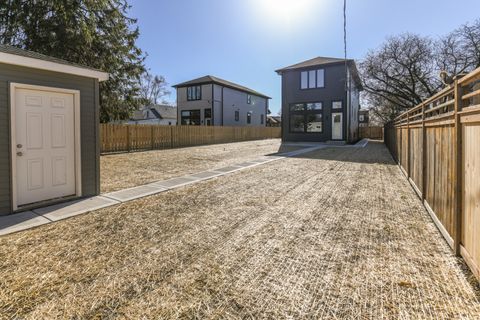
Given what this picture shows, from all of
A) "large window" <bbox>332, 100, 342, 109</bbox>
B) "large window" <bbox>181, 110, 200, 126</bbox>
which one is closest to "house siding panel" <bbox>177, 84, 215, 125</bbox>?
"large window" <bbox>181, 110, 200, 126</bbox>

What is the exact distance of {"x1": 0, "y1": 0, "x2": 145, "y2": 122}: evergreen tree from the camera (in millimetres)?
12023

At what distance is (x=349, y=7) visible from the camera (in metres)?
10.6

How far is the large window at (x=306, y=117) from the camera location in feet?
69.5

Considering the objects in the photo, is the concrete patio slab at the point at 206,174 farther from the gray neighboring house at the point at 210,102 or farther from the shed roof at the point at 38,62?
the gray neighboring house at the point at 210,102

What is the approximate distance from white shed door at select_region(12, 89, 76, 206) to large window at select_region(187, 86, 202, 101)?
84.0ft

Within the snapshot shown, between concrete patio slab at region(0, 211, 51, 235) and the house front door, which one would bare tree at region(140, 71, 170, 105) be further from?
concrete patio slab at region(0, 211, 51, 235)

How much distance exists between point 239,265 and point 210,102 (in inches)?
1088

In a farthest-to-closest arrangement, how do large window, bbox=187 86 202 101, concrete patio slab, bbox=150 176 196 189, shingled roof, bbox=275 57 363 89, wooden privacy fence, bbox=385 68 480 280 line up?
large window, bbox=187 86 202 101, shingled roof, bbox=275 57 363 89, concrete patio slab, bbox=150 176 196 189, wooden privacy fence, bbox=385 68 480 280

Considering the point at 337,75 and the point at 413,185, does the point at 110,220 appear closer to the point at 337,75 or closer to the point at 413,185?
the point at 413,185

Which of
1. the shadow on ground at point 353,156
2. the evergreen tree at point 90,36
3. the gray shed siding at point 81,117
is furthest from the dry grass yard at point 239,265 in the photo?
the evergreen tree at point 90,36

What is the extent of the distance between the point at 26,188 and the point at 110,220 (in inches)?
73.3

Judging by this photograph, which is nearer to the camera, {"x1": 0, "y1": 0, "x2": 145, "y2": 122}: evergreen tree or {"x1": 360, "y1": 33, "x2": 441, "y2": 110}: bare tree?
{"x1": 0, "y1": 0, "x2": 145, "y2": 122}: evergreen tree

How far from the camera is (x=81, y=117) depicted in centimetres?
529

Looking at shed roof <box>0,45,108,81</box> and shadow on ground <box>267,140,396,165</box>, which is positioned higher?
shed roof <box>0,45,108,81</box>
